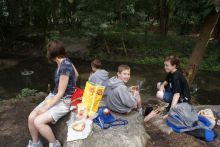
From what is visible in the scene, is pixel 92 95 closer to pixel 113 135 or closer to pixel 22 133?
pixel 113 135

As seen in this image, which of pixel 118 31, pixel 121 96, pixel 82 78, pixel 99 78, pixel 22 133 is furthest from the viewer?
pixel 118 31

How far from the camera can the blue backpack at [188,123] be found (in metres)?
2.66

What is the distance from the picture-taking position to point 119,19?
9375mm

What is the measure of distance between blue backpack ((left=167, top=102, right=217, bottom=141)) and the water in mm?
2676

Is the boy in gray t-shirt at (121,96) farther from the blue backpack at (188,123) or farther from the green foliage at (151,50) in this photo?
the green foliage at (151,50)

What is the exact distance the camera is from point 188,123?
2730 mm

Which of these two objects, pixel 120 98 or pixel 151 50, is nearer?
pixel 120 98

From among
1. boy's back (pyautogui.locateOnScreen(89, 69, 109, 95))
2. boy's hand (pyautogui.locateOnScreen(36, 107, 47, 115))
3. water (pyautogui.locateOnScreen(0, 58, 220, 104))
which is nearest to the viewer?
boy's hand (pyautogui.locateOnScreen(36, 107, 47, 115))

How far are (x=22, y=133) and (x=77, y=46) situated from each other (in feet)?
28.0

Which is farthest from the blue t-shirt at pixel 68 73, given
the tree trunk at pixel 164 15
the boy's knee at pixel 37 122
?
the tree trunk at pixel 164 15

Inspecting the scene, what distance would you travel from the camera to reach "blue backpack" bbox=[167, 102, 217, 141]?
2.66 metres

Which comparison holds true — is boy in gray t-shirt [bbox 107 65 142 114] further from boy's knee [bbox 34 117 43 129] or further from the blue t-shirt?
boy's knee [bbox 34 117 43 129]

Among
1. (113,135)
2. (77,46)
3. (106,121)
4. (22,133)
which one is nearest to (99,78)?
(106,121)

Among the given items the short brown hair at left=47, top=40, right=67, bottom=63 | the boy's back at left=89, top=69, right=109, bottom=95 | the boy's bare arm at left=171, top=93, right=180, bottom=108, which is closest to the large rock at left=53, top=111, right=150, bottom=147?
the boy's bare arm at left=171, top=93, right=180, bottom=108
